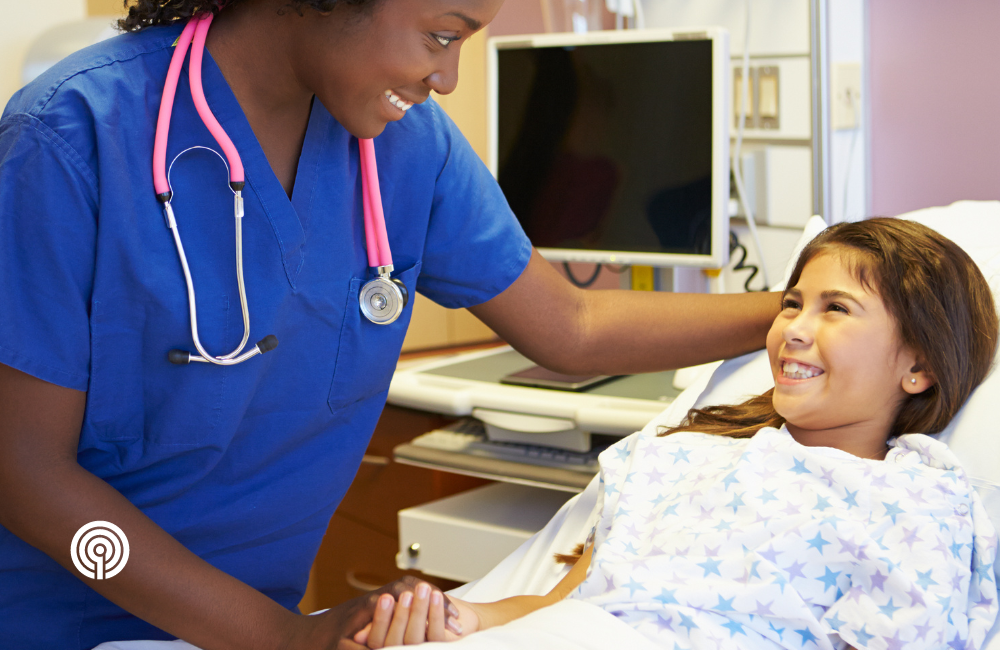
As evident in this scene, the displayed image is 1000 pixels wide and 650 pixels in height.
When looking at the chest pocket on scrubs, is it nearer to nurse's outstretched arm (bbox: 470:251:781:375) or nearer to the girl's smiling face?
nurse's outstretched arm (bbox: 470:251:781:375)

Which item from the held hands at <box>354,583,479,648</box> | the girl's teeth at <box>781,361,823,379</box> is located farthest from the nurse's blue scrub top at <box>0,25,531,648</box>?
the girl's teeth at <box>781,361,823,379</box>

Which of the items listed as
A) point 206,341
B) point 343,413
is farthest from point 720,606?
point 206,341

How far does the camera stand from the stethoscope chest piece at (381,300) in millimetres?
978

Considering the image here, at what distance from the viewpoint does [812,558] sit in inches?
36.9

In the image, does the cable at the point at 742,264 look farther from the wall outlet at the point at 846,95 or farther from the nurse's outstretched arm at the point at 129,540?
the nurse's outstretched arm at the point at 129,540

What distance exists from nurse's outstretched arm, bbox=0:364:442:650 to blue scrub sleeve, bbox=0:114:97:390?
0.10ft

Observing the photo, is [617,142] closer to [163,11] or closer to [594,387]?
[594,387]

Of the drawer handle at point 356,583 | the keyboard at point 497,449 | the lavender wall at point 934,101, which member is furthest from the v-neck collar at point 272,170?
the lavender wall at point 934,101

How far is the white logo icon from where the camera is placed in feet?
2.63

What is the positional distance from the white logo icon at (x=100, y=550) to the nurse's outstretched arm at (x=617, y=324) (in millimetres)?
492

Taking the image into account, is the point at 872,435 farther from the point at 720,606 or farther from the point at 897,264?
the point at 720,606

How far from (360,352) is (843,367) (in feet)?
1.82

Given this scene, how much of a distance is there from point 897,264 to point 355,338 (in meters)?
0.64

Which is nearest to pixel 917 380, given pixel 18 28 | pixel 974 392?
pixel 974 392
